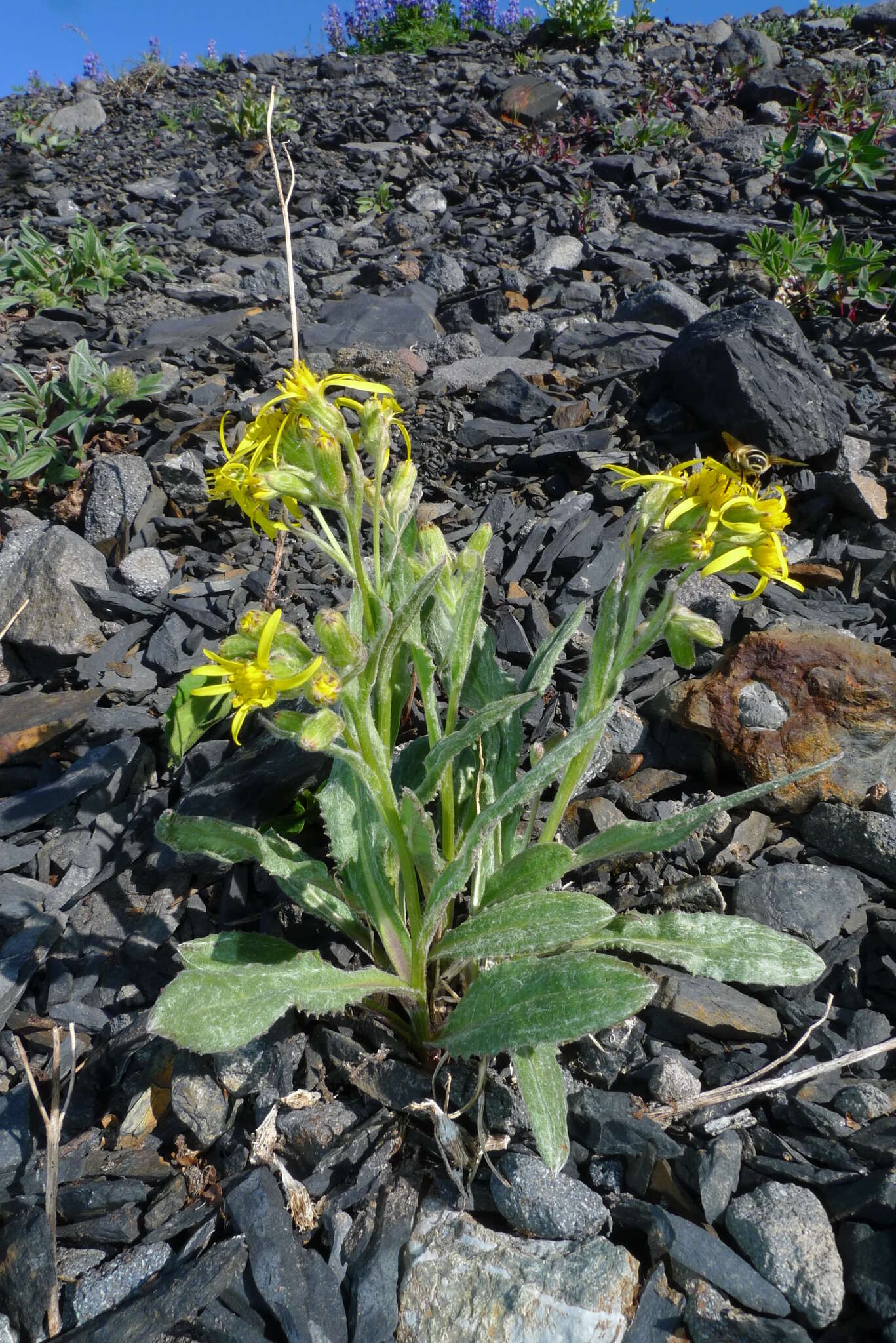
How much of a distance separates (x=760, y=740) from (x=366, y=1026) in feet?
5.35

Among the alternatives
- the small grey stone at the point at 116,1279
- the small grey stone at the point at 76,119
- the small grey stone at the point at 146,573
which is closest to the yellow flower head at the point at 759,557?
the small grey stone at the point at 116,1279

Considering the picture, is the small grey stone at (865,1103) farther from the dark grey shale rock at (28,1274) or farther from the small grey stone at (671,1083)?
the dark grey shale rock at (28,1274)

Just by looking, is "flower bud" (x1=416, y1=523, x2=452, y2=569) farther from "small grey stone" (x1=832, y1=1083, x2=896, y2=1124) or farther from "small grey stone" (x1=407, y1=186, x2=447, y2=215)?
"small grey stone" (x1=407, y1=186, x2=447, y2=215)

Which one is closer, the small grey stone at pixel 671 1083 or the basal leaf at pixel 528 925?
the basal leaf at pixel 528 925

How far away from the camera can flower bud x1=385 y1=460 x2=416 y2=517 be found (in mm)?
2502

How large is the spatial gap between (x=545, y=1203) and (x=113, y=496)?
3.77m

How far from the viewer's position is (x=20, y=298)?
6.56m

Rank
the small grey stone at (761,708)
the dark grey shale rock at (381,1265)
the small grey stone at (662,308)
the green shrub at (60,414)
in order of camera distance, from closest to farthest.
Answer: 1. the dark grey shale rock at (381,1265)
2. the small grey stone at (761,708)
3. the green shrub at (60,414)
4. the small grey stone at (662,308)

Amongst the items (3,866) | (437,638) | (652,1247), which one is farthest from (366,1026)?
(3,866)

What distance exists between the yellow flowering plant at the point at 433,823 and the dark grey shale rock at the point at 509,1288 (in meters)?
0.21

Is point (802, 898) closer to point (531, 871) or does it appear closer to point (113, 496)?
point (531, 871)

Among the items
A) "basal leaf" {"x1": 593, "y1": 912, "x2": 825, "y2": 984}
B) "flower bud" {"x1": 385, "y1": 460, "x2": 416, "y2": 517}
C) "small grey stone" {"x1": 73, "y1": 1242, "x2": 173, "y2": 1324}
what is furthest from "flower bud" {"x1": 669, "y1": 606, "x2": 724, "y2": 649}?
"small grey stone" {"x1": 73, "y1": 1242, "x2": 173, "y2": 1324}

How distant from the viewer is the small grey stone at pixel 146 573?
409 cm

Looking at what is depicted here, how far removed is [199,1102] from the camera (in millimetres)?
2258
